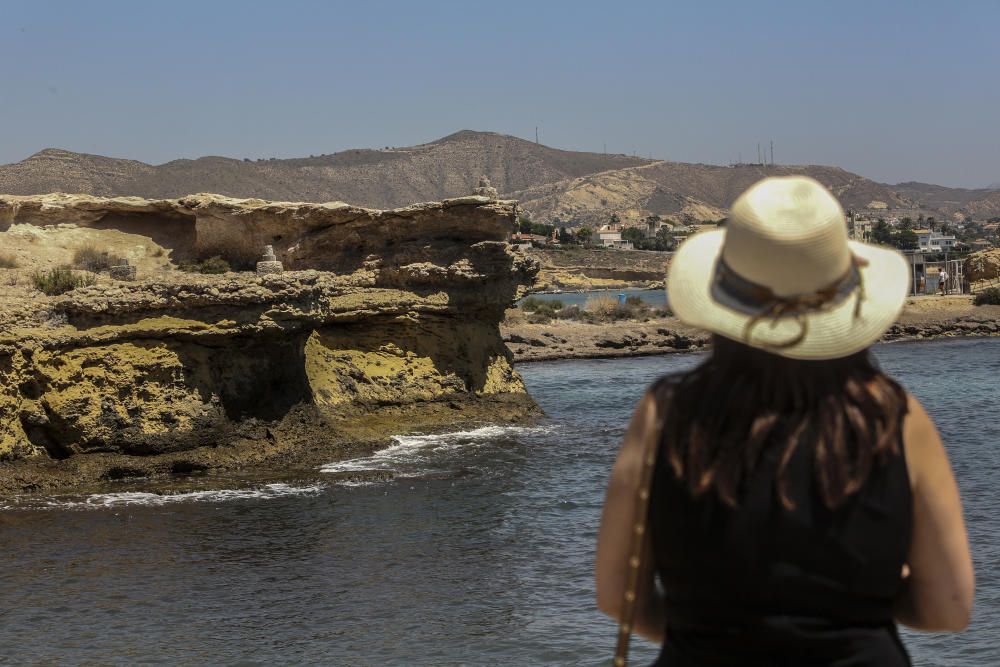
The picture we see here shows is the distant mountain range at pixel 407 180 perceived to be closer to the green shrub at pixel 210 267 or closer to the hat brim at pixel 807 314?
the green shrub at pixel 210 267

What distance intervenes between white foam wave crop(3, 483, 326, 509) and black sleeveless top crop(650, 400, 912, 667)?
13.9 meters

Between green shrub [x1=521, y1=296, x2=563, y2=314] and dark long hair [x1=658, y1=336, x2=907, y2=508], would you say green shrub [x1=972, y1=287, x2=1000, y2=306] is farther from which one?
dark long hair [x1=658, y1=336, x2=907, y2=508]

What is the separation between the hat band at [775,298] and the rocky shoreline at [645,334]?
123ft

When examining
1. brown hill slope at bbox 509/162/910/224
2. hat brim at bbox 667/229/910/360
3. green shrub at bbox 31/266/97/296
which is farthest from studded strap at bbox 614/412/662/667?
brown hill slope at bbox 509/162/910/224

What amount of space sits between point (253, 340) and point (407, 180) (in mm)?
136496

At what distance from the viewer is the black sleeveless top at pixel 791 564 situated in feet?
7.22

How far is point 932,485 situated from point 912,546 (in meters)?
0.13

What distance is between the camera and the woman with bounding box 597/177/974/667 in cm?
219

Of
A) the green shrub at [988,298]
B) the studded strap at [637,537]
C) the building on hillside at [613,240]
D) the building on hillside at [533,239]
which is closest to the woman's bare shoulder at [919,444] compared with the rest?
the studded strap at [637,537]

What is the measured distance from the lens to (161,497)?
1577cm

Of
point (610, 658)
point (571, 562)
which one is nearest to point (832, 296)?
point (610, 658)

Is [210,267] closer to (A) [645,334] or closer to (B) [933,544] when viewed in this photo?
(B) [933,544]

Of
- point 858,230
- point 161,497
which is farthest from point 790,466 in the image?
point 858,230

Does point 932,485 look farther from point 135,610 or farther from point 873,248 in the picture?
point 135,610
